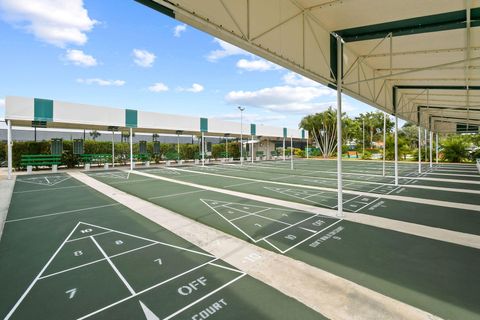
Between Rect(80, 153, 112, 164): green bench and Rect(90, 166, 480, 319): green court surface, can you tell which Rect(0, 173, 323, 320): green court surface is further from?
Rect(80, 153, 112, 164): green bench

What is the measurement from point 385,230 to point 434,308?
2960 millimetres

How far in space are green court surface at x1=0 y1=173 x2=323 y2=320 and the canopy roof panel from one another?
4.06 m

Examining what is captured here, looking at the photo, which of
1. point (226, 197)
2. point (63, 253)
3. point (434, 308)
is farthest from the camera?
point (226, 197)

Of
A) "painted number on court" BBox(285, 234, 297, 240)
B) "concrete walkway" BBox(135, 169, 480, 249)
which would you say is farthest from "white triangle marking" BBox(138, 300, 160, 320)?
"concrete walkway" BBox(135, 169, 480, 249)

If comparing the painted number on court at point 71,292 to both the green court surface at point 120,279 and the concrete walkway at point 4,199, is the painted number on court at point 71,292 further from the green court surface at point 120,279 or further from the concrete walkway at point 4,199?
the concrete walkway at point 4,199

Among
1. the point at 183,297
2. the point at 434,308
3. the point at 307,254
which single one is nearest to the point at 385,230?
the point at 307,254

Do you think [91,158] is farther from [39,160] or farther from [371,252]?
[371,252]

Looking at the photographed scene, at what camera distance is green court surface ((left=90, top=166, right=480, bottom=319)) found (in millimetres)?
3365

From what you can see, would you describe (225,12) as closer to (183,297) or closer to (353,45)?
(183,297)

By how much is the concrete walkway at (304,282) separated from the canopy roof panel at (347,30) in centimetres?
400

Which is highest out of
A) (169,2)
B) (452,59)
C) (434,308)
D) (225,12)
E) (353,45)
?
(353,45)

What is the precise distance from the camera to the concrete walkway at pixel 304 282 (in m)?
3.01

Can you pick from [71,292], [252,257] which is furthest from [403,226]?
[71,292]

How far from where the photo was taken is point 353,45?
8.20m
